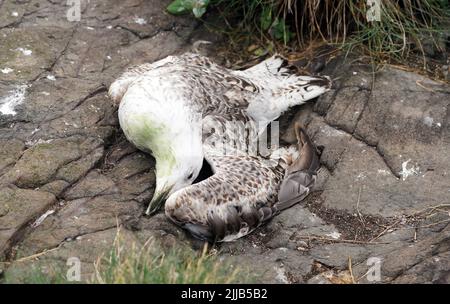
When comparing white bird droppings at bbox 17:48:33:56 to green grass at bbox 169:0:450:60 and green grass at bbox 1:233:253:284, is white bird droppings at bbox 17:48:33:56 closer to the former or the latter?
green grass at bbox 169:0:450:60

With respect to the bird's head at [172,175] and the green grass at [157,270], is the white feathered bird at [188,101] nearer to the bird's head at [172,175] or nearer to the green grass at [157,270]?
the bird's head at [172,175]

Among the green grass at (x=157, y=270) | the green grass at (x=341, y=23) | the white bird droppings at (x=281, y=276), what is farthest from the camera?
the green grass at (x=341, y=23)

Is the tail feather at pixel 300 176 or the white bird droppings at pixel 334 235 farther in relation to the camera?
the tail feather at pixel 300 176

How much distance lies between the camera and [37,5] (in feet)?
23.0

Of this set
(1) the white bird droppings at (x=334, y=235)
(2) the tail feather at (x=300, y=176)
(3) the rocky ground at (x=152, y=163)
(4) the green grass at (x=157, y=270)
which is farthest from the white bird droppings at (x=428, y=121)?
(4) the green grass at (x=157, y=270)

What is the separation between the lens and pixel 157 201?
17.8 feet

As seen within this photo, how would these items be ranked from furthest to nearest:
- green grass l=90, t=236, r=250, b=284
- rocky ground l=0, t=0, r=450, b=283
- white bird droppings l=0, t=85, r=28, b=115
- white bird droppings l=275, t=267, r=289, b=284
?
white bird droppings l=0, t=85, r=28, b=115 → rocky ground l=0, t=0, r=450, b=283 → white bird droppings l=275, t=267, r=289, b=284 → green grass l=90, t=236, r=250, b=284

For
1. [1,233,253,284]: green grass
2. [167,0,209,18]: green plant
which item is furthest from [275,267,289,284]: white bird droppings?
[167,0,209,18]: green plant

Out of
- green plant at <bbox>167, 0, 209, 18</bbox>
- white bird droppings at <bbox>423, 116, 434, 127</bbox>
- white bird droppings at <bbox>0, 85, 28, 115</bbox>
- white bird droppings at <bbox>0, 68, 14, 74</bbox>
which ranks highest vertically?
green plant at <bbox>167, 0, 209, 18</bbox>

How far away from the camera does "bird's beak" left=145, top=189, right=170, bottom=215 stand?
5.40 m

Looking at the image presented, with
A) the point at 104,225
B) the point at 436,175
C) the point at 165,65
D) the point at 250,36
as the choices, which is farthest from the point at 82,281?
the point at 250,36

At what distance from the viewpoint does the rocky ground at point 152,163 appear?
5168mm

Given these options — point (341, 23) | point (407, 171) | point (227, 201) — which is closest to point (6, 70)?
point (227, 201)

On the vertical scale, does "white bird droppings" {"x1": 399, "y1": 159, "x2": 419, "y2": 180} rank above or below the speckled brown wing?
above
